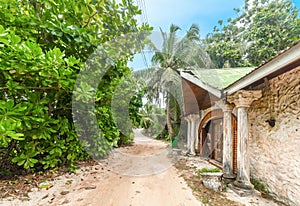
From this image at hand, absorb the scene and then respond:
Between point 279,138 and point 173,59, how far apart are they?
8353 millimetres

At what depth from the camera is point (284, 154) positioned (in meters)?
2.79

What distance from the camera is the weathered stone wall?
2596 millimetres

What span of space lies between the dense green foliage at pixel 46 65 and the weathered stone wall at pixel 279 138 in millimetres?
3128

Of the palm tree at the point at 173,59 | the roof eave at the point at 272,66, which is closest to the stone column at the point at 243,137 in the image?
the roof eave at the point at 272,66

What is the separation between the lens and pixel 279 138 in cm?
291

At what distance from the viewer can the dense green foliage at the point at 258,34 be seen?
32.8ft

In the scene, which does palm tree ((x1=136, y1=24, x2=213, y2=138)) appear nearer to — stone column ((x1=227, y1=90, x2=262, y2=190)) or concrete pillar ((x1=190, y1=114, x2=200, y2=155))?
concrete pillar ((x1=190, y1=114, x2=200, y2=155))

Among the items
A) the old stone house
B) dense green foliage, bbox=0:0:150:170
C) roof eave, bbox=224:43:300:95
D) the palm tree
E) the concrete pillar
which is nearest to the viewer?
roof eave, bbox=224:43:300:95

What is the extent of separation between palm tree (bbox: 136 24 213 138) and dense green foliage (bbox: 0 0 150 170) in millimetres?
6079

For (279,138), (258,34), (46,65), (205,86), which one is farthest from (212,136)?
(258,34)

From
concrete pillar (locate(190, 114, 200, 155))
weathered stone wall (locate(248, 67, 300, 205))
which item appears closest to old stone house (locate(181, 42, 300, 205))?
weathered stone wall (locate(248, 67, 300, 205))

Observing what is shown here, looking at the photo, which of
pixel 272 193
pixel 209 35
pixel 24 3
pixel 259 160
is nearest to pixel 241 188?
pixel 272 193

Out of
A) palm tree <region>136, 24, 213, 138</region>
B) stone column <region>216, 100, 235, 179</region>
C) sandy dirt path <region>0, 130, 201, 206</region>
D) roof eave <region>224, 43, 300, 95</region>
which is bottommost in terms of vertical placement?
sandy dirt path <region>0, 130, 201, 206</region>

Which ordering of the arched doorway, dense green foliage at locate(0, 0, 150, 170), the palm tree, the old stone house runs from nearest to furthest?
dense green foliage at locate(0, 0, 150, 170) → the old stone house → the arched doorway → the palm tree
